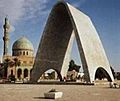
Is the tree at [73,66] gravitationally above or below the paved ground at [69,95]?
above

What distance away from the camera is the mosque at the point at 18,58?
76188 mm

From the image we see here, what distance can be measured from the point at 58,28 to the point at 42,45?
420cm

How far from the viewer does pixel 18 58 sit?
78.6 metres

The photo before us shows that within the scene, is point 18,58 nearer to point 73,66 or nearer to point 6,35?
point 6,35

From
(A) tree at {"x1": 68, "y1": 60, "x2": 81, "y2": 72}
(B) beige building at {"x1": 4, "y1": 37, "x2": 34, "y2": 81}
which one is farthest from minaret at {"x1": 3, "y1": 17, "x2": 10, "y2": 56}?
(A) tree at {"x1": 68, "y1": 60, "x2": 81, "y2": 72}

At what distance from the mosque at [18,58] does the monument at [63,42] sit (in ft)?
88.6

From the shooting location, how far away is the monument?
133 ft

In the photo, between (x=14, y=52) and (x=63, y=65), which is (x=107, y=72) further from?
(x=14, y=52)

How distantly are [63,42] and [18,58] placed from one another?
1268 inches

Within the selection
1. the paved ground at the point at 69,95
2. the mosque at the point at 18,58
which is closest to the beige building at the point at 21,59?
the mosque at the point at 18,58

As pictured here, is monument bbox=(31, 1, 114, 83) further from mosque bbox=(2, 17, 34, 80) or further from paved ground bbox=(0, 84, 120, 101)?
mosque bbox=(2, 17, 34, 80)

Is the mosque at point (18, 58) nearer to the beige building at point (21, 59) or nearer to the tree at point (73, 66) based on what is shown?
the beige building at point (21, 59)

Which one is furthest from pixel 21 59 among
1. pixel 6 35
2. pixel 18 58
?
pixel 6 35

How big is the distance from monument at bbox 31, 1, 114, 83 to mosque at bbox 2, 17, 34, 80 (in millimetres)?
27016
